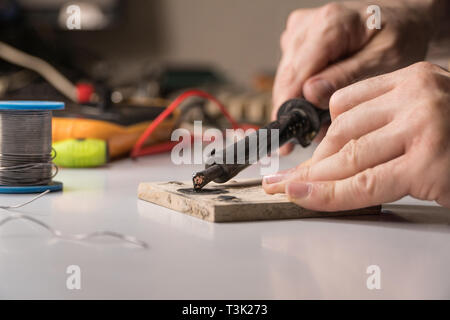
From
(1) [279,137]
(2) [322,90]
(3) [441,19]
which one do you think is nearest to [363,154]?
(1) [279,137]

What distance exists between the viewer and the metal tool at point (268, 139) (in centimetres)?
100

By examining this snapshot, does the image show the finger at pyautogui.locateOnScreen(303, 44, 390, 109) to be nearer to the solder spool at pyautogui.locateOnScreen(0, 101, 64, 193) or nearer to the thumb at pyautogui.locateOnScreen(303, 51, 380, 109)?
the thumb at pyautogui.locateOnScreen(303, 51, 380, 109)

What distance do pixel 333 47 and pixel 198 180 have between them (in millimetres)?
646

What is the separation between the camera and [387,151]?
882 mm

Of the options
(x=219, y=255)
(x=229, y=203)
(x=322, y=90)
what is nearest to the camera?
(x=219, y=255)

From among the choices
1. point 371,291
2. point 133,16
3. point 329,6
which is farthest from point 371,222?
point 133,16

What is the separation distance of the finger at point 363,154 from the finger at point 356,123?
0.02 m

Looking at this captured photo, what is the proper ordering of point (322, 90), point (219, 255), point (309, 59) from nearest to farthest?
point (219, 255) → point (322, 90) → point (309, 59)

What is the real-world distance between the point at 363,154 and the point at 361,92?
0.11m

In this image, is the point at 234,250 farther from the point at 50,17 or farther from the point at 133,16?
the point at 133,16

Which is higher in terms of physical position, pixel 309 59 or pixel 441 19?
pixel 441 19

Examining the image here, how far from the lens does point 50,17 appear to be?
384 centimetres

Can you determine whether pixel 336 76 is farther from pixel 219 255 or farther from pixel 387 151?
pixel 219 255

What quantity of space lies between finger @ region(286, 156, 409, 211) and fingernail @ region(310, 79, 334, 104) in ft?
1.48
